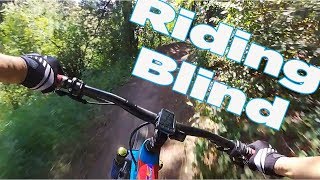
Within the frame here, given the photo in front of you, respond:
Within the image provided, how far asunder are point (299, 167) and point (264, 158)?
13.2 inches

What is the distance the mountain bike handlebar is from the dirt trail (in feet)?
11.8

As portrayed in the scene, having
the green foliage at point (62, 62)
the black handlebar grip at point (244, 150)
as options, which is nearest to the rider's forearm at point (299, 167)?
the black handlebar grip at point (244, 150)

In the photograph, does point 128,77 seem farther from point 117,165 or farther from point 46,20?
point 117,165

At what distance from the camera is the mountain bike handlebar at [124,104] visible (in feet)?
5.63

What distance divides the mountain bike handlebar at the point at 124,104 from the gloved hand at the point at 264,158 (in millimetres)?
75

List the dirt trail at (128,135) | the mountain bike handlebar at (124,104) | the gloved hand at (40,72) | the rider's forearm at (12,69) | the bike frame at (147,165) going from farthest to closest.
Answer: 1. the dirt trail at (128,135)
2. the bike frame at (147,165)
3. the mountain bike handlebar at (124,104)
4. the gloved hand at (40,72)
5. the rider's forearm at (12,69)

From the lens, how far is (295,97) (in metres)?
5.29

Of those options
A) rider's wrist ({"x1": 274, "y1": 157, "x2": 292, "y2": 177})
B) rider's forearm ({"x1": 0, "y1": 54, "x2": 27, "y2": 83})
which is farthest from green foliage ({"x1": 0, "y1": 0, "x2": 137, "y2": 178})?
rider's wrist ({"x1": 274, "y1": 157, "x2": 292, "y2": 177})

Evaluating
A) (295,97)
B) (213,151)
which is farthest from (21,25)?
(295,97)

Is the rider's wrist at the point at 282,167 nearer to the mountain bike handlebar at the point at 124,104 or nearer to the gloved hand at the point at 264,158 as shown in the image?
the gloved hand at the point at 264,158

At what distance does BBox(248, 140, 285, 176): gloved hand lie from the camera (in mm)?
1891

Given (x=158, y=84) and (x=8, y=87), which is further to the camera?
(x=8, y=87)

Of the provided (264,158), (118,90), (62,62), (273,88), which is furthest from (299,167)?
(62,62)

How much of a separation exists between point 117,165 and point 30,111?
702 cm
